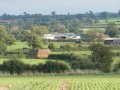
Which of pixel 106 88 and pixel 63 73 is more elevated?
pixel 106 88

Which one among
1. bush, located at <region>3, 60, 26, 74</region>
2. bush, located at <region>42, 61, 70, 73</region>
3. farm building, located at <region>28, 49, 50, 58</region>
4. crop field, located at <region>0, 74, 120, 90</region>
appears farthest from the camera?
farm building, located at <region>28, 49, 50, 58</region>

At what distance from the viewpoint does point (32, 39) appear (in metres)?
110

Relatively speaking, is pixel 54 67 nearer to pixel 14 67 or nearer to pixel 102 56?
pixel 14 67

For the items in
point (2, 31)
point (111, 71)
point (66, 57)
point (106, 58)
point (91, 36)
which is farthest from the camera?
point (91, 36)

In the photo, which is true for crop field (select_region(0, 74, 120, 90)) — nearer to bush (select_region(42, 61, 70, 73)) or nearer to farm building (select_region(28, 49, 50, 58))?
bush (select_region(42, 61, 70, 73))

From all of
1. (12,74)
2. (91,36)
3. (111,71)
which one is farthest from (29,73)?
(91,36)

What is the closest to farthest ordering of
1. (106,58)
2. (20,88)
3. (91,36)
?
(20,88) < (106,58) < (91,36)

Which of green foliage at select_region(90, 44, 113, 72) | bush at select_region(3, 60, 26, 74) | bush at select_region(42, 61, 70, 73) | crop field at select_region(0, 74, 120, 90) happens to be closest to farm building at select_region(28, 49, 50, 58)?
green foliage at select_region(90, 44, 113, 72)

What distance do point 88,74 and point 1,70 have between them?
32.8 feet

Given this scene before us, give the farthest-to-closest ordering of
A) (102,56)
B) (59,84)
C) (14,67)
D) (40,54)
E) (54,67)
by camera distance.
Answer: (40,54) → (102,56) → (54,67) → (14,67) → (59,84)

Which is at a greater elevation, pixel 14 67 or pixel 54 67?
pixel 14 67

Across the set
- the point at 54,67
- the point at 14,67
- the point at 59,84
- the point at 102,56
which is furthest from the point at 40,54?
the point at 59,84

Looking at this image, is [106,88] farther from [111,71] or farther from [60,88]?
[111,71]

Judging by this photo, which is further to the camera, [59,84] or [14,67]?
[14,67]
